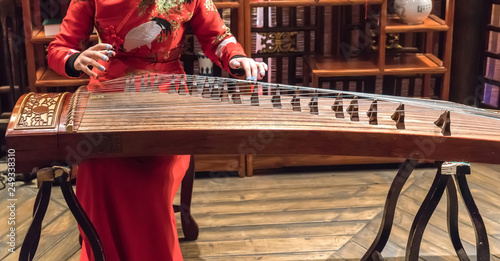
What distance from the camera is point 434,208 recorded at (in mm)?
1974

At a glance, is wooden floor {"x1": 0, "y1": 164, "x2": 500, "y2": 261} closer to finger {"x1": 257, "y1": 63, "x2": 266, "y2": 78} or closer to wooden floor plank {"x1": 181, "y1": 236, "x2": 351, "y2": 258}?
wooden floor plank {"x1": 181, "y1": 236, "x2": 351, "y2": 258}

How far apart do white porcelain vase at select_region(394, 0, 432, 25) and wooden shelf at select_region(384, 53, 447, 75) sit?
22 centimetres

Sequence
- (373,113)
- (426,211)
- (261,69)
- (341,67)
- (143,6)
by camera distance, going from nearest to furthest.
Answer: (373,113)
(426,211)
(261,69)
(143,6)
(341,67)

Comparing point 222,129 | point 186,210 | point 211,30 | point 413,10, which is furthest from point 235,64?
point 413,10

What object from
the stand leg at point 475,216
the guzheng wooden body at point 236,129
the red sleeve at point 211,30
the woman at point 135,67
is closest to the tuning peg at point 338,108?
the guzheng wooden body at point 236,129

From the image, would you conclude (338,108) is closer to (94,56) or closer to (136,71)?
(94,56)

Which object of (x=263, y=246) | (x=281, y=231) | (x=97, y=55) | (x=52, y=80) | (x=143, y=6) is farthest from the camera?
(x=52, y=80)

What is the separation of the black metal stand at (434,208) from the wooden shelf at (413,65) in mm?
1140

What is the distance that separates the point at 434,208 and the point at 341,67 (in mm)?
1334

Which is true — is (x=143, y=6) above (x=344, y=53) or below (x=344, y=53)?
above

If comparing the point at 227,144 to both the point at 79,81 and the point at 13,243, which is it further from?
the point at 79,81

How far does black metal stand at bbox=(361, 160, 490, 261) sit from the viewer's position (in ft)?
6.33

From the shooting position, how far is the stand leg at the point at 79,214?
5.52 ft

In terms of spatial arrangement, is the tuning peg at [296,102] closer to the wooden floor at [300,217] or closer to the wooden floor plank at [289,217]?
the wooden floor at [300,217]
